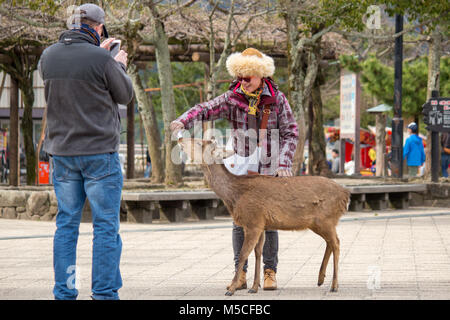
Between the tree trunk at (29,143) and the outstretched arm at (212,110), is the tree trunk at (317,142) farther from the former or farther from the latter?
the outstretched arm at (212,110)

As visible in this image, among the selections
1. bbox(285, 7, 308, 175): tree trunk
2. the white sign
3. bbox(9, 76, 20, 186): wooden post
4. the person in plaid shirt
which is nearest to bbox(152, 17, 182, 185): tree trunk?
bbox(285, 7, 308, 175): tree trunk

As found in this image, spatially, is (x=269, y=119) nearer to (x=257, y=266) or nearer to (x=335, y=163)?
(x=257, y=266)

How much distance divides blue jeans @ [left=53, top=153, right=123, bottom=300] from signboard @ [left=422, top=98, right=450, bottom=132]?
541 inches

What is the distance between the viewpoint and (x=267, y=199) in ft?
19.8

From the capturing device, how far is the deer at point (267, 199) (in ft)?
19.8

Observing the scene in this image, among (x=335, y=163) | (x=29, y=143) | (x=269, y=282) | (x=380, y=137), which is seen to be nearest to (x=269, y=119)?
(x=269, y=282)

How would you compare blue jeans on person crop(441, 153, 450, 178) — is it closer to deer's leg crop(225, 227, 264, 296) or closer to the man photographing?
→ deer's leg crop(225, 227, 264, 296)

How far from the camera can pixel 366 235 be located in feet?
36.4

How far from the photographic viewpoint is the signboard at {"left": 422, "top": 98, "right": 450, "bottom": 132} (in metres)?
17.8

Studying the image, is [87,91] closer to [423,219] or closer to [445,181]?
[423,219]

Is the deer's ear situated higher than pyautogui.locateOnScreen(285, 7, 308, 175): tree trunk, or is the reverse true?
pyautogui.locateOnScreen(285, 7, 308, 175): tree trunk

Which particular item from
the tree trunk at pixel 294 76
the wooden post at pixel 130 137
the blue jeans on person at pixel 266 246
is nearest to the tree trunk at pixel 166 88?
the tree trunk at pixel 294 76

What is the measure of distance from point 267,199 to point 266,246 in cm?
71
